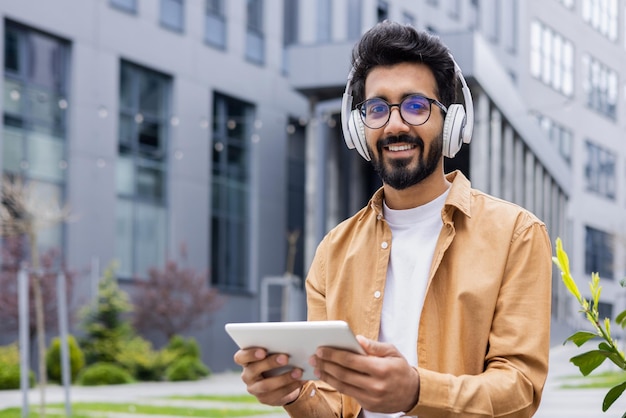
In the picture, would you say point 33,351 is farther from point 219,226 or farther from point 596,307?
point 596,307

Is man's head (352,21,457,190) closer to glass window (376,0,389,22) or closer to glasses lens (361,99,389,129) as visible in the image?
glasses lens (361,99,389,129)

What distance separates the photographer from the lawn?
1320 cm

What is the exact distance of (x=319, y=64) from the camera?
26188 millimetres

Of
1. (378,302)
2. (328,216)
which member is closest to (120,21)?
(328,216)

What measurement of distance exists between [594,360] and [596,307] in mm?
142

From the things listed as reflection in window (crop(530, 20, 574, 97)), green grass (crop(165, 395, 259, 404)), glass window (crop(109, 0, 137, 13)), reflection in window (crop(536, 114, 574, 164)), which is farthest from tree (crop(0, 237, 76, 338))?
reflection in window (crop(536, 114, 574, 164))

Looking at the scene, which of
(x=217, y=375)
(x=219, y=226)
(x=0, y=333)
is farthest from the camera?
(x=219, y=226)

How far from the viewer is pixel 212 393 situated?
59.6 ft

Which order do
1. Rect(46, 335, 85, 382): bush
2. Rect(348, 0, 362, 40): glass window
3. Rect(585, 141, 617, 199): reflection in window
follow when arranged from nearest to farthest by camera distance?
1. Rect(46, 335, 85, 382): bush
2. Rect(348, 0, 362, 40): glass window
3. Rect(585, 141, 617, 199): reflection in window

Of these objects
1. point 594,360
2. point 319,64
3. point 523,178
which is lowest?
point 594,360

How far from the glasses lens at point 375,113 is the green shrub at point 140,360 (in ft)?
69.1

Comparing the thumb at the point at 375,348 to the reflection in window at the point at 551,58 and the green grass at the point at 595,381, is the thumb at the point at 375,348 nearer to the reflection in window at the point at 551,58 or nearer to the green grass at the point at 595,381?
the green grass at the point at 595,381

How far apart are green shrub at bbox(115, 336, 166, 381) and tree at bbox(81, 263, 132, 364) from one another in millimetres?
190

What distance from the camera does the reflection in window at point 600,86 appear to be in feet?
70.6
